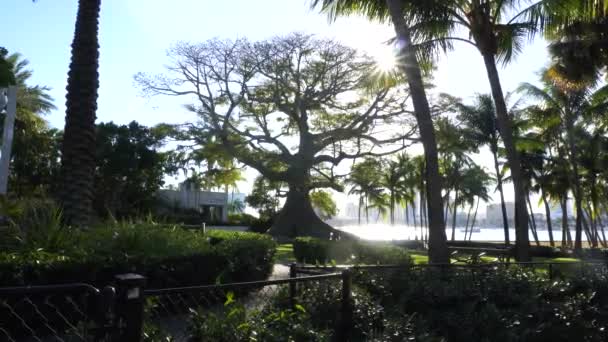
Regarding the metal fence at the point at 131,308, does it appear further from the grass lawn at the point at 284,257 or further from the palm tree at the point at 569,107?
the palm tree at the point at 569,107

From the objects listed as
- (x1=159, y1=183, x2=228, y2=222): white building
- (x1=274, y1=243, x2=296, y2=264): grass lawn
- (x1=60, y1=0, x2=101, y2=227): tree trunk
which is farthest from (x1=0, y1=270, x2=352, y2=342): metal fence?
(x1=159, y1=183, x2=228, y2=222): white building

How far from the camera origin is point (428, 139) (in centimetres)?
1172

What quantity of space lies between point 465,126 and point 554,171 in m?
11.3

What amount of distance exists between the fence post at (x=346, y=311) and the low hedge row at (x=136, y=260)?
339 centimetres

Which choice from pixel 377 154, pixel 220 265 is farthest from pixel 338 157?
pixel 220 265

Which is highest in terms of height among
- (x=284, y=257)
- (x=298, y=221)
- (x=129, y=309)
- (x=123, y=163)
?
(x=123, y=163)

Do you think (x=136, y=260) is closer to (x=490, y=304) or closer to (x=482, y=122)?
(x=490, y=304)

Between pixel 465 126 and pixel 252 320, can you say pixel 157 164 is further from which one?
pixel 252 320

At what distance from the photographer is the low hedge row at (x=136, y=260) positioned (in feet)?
21.2

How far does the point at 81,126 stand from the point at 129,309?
8543 millimetres

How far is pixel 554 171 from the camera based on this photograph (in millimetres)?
45281

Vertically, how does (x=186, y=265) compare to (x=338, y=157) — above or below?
below

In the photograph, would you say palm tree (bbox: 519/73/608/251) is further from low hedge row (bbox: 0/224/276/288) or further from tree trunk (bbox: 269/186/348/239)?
low hedge row (bbox: 0/224/276/288)

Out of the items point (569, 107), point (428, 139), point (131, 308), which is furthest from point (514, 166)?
point (569, 107)
